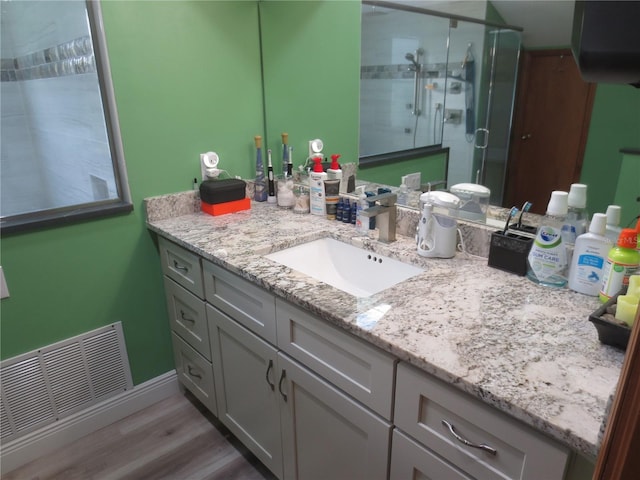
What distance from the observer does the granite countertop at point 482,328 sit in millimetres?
777

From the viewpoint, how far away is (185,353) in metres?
2.03

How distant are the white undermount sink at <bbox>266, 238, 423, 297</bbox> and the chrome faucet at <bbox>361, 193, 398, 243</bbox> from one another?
0.29 ft

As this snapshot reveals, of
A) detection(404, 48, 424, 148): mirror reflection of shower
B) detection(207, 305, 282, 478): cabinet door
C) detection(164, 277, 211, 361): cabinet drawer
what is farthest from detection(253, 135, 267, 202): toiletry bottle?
detection(404, 48, 424, 148): mirror reflection of shower

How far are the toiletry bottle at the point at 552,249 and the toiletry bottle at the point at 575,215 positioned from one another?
0.05ft

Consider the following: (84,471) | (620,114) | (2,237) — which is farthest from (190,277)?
(620,114)

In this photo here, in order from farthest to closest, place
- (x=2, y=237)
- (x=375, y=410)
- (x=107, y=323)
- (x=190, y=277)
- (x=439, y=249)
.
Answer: (x=107, y=323) → (x=190, y=277) → (x=2, y=237) → (x=439, y=249) → (x=375, y=410)

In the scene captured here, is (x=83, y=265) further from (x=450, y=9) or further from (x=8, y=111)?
(x=450, y=9)

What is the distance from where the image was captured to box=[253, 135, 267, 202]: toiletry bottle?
2.15 meters

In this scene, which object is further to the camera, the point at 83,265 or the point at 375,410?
the point at 83,265

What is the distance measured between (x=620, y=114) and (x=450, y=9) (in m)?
0.66

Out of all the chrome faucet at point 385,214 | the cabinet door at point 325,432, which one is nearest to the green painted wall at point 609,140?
the chrome faucet at point 385,214

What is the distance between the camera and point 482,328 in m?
1.02

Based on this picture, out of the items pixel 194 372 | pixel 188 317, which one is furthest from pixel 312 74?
pixel 194 372

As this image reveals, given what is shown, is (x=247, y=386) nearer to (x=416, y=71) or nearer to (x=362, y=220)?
(x=362, y=220)
